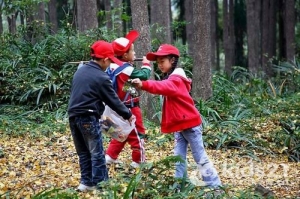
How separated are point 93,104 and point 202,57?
605cm

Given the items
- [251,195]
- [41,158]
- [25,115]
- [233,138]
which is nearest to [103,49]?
[251,195]

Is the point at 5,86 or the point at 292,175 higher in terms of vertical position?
the point at 5,86

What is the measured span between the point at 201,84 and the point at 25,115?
4.00 metres

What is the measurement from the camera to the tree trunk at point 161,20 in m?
13.5

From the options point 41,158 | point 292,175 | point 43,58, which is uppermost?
point 43,58

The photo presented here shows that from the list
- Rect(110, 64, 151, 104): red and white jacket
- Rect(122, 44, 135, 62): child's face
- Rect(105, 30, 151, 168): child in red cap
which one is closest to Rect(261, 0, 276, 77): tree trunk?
Rect(105, 30, 151, 168): child in red cap

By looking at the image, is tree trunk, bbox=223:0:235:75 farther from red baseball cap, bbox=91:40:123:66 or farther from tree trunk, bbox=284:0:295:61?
red baseball cap, bbox=91:40:123:66

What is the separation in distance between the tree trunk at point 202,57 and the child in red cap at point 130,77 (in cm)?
471

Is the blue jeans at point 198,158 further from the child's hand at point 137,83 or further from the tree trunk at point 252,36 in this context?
the tree trunk at point 252,36

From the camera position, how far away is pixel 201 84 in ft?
35.6

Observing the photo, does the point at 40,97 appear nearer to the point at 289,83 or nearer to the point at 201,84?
the point at 201,84

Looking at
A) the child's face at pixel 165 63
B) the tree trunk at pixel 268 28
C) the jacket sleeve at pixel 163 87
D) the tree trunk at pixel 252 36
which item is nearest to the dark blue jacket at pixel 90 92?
the jacket sleeve at pixel 163 87

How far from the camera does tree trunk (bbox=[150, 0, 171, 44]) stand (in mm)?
13453

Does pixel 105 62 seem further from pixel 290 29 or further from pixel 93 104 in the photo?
pixel 290 29
